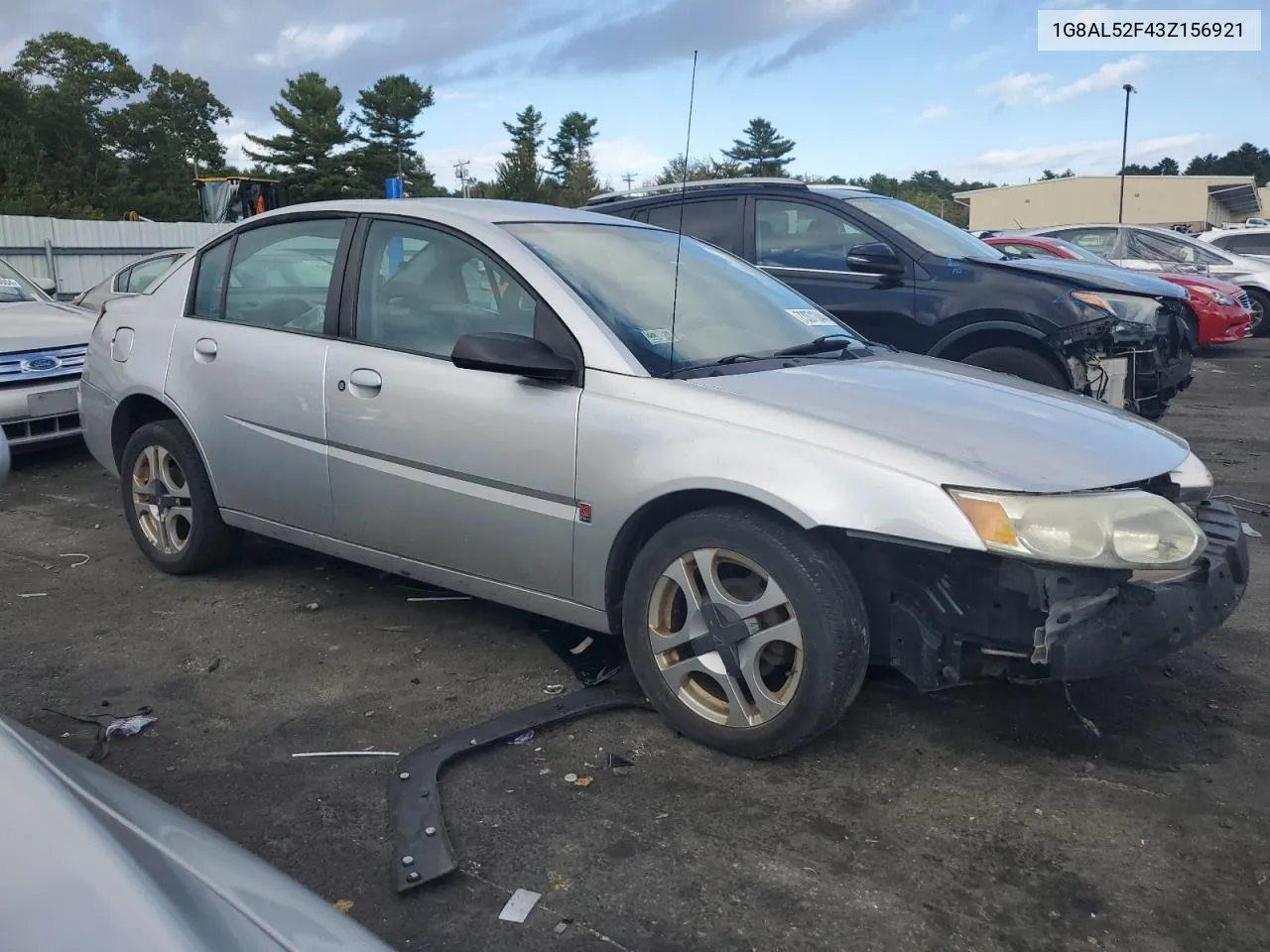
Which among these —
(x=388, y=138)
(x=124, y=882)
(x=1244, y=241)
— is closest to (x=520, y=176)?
(x=388, y=138)

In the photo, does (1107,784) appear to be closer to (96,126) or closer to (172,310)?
(172,310)

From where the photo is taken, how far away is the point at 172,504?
15.8ft

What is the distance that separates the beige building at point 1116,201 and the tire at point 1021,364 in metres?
53.8

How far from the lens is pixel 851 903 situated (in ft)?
8.30

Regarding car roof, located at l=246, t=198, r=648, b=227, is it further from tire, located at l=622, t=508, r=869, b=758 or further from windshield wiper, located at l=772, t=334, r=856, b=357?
tire, located at l=622, t=508, r=869, b=758

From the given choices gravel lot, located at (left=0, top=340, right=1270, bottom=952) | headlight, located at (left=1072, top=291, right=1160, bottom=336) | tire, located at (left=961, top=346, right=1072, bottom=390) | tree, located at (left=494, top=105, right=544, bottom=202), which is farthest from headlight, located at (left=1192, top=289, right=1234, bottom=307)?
tree, located at (left=494, top=105, right=544, bottom=202)

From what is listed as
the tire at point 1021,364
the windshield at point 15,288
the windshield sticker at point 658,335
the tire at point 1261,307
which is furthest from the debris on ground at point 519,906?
the tire at point 1261,307

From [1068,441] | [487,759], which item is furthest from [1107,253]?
[487,759]

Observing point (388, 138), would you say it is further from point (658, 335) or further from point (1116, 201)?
point (658, 335)

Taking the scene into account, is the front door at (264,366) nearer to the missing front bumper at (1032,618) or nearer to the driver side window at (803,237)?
the missing front bumper at (1032,618)

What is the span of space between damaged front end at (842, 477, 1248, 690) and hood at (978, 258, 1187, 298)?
3947 mm

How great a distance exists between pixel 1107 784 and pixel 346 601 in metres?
3.00

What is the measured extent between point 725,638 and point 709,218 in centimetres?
476

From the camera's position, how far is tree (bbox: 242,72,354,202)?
64.2 metres
